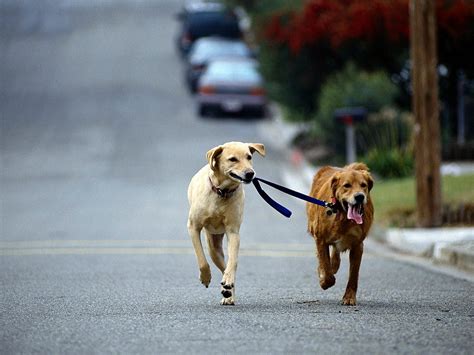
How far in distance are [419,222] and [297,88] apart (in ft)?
46.6

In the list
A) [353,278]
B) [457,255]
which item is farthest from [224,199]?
[457,255]

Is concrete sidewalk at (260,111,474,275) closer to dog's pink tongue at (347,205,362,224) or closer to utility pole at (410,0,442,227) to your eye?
utility pole at (410,0,442,227)

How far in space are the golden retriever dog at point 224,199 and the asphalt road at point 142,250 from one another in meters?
0.34

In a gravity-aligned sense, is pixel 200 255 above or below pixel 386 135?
below

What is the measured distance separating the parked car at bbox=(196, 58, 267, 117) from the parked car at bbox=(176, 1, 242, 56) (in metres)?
8.79

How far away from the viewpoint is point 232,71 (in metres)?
37.7

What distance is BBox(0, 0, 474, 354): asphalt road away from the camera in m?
8.96

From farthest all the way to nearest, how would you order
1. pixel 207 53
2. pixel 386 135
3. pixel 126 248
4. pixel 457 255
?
pixel 207 53, pixel 386 135, pixel 126 248, pixel 457 255

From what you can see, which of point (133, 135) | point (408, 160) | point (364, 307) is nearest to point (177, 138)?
point (133, 135)

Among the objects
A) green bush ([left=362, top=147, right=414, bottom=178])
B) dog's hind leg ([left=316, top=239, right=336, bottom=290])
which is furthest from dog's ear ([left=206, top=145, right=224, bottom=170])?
green bush ([left=362, top=147, right=414, bottom=178])

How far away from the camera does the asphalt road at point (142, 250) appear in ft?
29.4

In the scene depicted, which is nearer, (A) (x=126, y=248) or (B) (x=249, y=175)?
(B) (x=249, y=175)

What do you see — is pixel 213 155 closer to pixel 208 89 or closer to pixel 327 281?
pixel 327 281

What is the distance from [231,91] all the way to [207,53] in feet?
18.6
